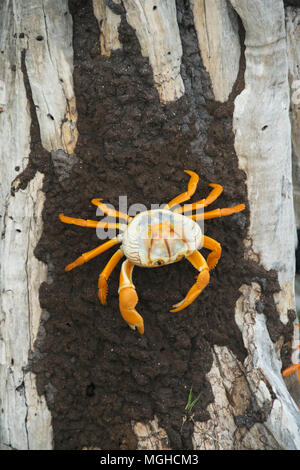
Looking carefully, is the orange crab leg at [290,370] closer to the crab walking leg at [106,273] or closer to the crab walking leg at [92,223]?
the crab walking leg at [106,273]

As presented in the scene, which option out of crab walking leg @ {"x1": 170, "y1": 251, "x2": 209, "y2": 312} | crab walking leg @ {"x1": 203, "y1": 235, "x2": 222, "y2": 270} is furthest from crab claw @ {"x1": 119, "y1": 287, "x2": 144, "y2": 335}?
crab walking leg @ {"x1": 203, "y1": 235, "x2": 222, "y2": 270}

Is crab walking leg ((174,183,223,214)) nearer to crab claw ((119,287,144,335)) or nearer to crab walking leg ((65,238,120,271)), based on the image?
crab walking leg ((65,238,120,271))

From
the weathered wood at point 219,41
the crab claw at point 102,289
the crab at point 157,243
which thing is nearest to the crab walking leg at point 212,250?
the crab at point 157,243

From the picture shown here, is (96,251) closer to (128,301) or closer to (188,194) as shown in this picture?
(128,301)

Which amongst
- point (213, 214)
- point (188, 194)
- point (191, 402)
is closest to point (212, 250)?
point (213, 214)

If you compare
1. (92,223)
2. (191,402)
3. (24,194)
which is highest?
(24,194)

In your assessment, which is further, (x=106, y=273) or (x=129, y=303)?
(x=106, y=273)
